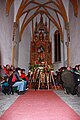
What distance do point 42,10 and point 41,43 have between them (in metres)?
3.15

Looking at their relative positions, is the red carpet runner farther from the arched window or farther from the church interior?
the arched window

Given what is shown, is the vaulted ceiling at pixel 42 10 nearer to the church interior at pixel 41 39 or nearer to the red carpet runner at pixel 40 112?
the church interior at pixel 41 39

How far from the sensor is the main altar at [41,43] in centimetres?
1680

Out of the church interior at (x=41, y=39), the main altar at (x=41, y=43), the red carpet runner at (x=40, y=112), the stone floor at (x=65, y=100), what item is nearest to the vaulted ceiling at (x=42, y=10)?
the church interior at (x=41, y=39)

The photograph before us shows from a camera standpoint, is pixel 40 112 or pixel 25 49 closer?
pixel 40 112

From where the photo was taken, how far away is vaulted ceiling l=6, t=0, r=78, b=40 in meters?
13.3

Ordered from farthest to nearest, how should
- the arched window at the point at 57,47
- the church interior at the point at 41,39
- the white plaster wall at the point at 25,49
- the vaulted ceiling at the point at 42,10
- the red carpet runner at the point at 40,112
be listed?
the arched window at the point at 57,47, the white plaster wall at the point at 25,49, the vaulted ceiling at the point at 42,10, the church interior at the point at 41,39, the red carpet runner at the point at 40,112

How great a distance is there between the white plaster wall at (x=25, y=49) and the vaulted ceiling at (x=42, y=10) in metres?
0.93

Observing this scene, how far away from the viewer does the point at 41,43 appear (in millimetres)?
17125

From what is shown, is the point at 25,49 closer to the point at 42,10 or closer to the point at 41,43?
the point at 41,43

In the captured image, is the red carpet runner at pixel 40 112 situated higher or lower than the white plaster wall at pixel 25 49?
lower

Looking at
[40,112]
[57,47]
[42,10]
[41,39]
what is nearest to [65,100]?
[40,112]

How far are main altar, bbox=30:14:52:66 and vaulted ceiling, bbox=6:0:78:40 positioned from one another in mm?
1164

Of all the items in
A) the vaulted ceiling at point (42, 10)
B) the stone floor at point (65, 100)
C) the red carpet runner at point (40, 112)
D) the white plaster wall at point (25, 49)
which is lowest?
the stone floor at point (65, 100)
